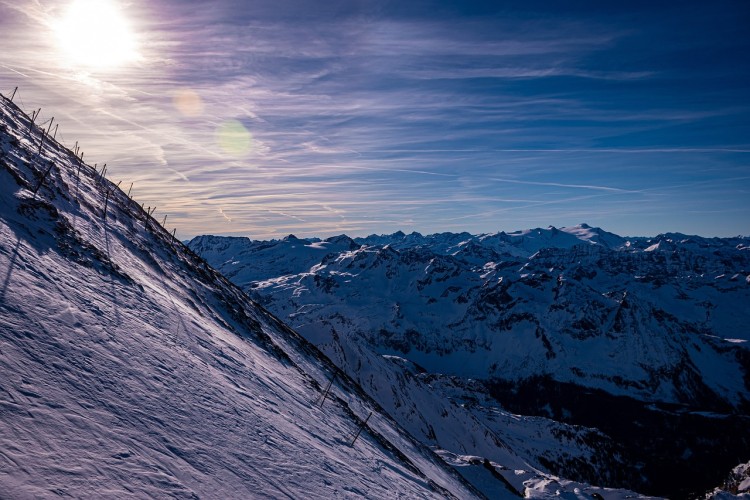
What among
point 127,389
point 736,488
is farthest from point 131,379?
point 736,488

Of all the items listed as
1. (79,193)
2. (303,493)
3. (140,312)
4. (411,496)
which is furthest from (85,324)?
(79,193)

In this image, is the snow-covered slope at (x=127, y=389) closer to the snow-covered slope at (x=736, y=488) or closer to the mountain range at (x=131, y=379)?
the mountain range at (x=131, y=379)

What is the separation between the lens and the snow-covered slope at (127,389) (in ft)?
22.6

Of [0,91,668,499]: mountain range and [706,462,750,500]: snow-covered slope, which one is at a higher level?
[0,91,668,499]: mountain range

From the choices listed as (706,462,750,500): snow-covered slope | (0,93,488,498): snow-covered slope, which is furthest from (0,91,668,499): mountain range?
(706,462,750,500): snow-covered slope

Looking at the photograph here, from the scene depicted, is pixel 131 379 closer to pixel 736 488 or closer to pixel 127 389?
pixel 127 389

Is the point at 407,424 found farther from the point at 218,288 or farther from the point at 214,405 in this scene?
the point at 214,405

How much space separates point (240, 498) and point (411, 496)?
860 cm

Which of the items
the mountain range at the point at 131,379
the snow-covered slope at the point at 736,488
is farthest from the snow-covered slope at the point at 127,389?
the snow-covered slope at the point at 736,488

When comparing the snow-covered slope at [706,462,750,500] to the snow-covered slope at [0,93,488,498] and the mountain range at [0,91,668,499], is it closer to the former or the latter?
the mountain range at [0,91,668,499]

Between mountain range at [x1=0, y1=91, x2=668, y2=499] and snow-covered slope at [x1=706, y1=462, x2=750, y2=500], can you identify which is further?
snow-covered slope at [x1=706, y1=462, x2=750, y2=500]

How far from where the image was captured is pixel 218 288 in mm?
28031

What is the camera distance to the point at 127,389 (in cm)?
916

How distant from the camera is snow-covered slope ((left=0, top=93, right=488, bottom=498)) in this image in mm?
6879
